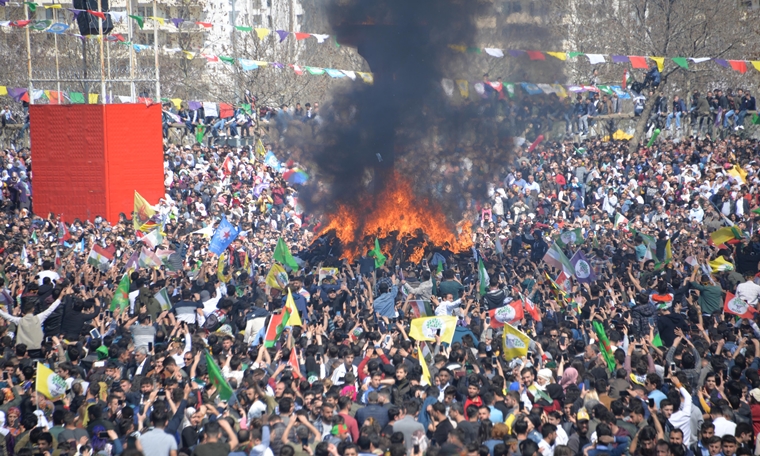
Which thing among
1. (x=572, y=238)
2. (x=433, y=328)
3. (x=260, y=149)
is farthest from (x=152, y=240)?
(x=260, y=149)

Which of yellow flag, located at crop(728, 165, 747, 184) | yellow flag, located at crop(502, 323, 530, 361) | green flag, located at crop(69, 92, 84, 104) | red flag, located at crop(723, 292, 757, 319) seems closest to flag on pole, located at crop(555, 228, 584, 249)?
red flag, located at crop(723, 292, 757, 319)

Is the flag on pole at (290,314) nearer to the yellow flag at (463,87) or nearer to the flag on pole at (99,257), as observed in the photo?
the flag on pole at (99,257)

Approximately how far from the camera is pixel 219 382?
8266 millimetres

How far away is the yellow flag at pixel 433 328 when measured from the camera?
391 inches

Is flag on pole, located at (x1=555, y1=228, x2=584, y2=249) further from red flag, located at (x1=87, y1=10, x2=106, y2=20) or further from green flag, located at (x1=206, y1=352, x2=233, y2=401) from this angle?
red flag, located at (x1=87, y1=10, x2=106, y2=20)

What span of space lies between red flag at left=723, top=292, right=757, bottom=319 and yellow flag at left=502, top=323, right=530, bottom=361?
3.42 metres

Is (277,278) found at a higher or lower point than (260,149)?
lower

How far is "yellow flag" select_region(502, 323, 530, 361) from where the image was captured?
31.0 ft

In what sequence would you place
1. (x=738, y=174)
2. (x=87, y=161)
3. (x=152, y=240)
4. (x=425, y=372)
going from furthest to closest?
(x=87, y=161) → (x=738, y=174) → (x=152, y=240) → (x=425, y=372)

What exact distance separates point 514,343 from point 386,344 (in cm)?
149

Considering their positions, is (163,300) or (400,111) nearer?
(163,300)

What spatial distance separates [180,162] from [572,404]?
63.0ft

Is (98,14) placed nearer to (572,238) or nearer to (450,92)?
(450,92)

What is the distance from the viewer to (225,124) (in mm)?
29484
